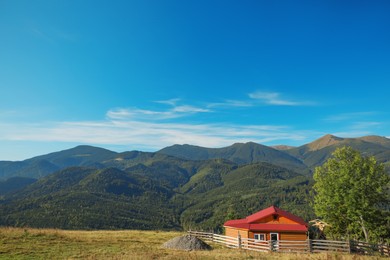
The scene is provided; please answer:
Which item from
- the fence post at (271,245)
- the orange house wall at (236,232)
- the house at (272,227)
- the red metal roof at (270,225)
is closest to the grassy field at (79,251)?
the fence post at (271,245)

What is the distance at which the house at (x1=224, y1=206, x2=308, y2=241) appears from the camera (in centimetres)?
4691

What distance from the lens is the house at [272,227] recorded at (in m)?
46.9

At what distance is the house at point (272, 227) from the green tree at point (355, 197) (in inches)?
195

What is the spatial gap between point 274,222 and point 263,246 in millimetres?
9947

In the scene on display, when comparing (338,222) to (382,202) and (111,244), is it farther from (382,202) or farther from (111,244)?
(111,244)

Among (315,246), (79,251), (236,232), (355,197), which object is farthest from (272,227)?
(79,251)

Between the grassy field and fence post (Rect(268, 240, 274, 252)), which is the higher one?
the grassy field

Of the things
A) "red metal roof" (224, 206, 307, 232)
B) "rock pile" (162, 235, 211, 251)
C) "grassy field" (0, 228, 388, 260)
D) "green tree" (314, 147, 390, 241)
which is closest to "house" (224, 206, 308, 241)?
"red metal roof" (224, 206, 307, 232)

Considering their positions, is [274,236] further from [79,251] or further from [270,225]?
[79,251]

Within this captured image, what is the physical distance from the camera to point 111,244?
36125mm

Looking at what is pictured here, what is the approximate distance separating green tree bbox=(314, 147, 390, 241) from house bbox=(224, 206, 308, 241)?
16.3ft

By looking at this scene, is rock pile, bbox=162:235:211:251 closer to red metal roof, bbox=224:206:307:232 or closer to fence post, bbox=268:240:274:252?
fence post, bbox=268:240:274:252

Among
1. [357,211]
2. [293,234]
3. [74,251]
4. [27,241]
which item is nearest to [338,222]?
[357,211]

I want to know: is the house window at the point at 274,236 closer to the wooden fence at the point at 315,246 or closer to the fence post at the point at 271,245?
the wooden fence at the point at 315,246
